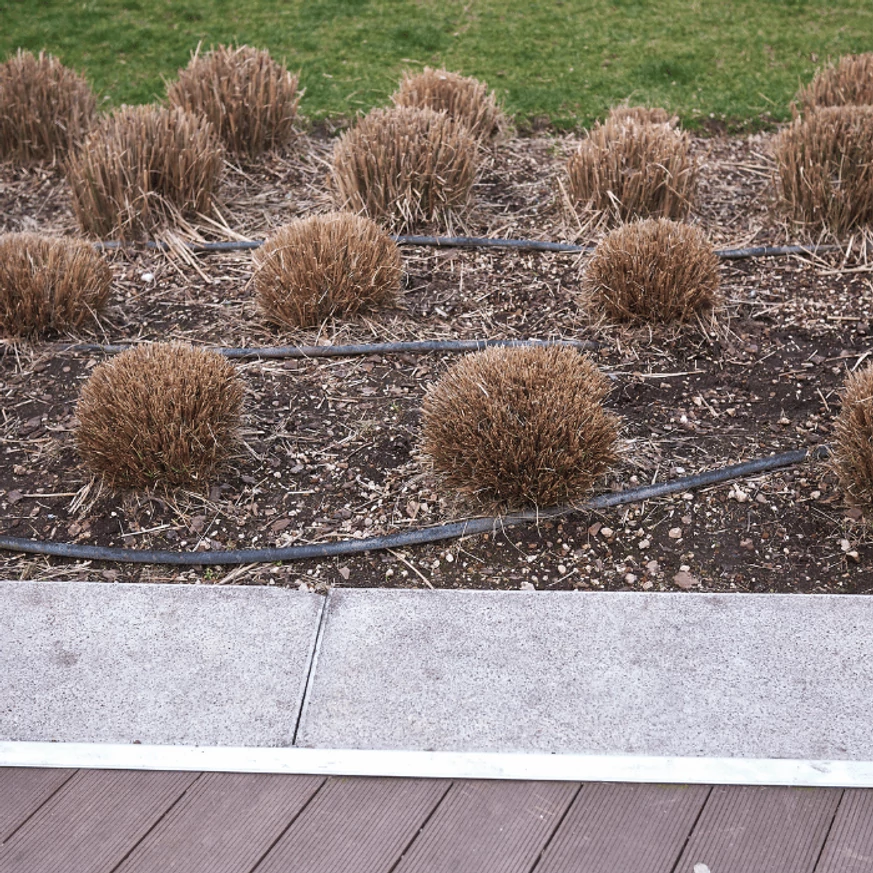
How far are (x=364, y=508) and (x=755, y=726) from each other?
1.37 meters

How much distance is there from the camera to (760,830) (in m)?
1.97

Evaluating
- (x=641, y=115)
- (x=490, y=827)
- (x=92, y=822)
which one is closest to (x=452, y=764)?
(x=490, y=827)

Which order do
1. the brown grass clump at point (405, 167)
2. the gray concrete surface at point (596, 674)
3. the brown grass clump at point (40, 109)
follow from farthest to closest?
the brown grass clump at point (40, 109) < the brown grass clump at point (405, 167) < the gray concrete surface at point (596, 674)

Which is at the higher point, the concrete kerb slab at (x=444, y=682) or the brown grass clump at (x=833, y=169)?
the brown grass clump at (x=833, y=169)

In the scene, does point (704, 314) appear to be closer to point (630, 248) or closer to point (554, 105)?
point (630, 248)

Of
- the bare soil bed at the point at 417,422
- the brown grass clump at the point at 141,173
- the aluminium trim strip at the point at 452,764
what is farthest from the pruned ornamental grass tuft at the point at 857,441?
the brown grass clump at the point at 141,173

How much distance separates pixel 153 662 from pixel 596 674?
1102 mm

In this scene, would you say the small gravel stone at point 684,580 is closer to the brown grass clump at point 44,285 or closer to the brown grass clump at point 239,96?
the brown grass clump at point 44,285

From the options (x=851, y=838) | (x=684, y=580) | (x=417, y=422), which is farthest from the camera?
(x=417, y=422)

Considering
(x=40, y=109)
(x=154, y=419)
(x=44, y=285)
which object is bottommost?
(x=154, y=419)

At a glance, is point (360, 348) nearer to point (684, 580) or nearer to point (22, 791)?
point (684, 580)

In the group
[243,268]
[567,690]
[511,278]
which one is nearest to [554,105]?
[511,278]

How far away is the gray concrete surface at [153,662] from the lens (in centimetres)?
225

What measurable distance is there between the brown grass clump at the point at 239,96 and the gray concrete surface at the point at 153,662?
3.34 meters
